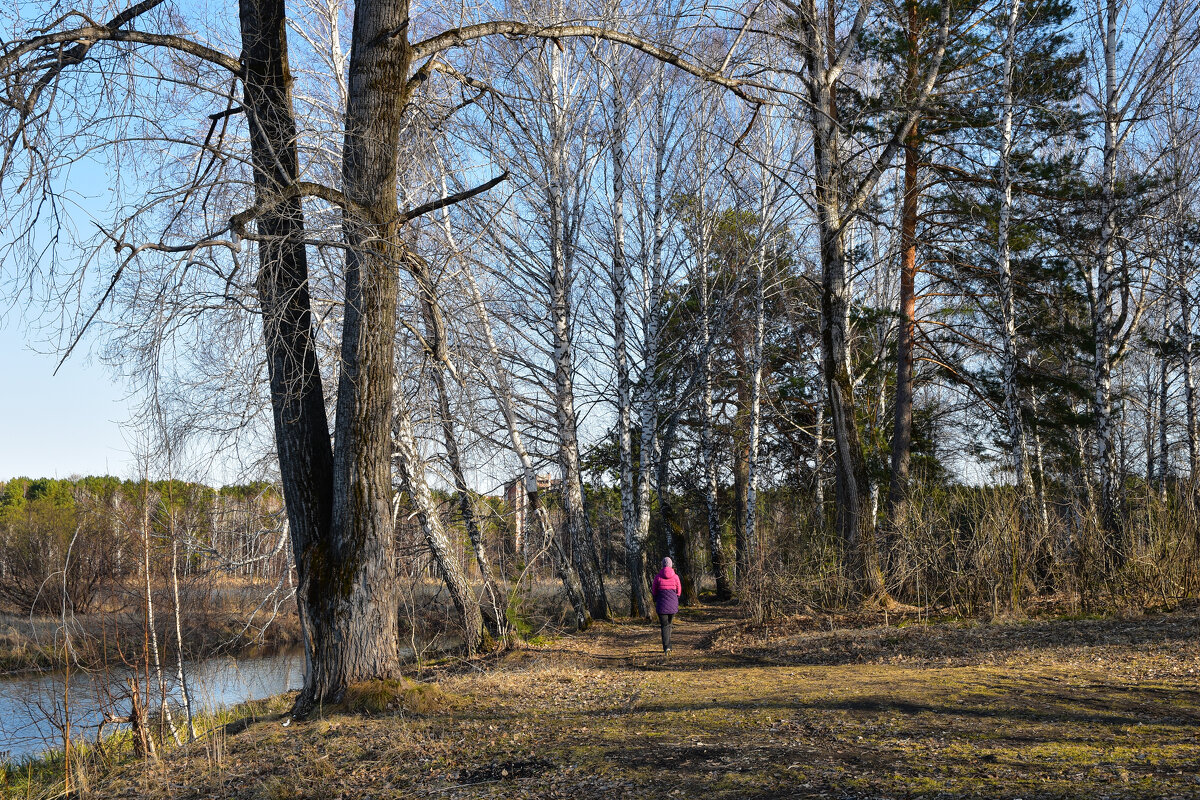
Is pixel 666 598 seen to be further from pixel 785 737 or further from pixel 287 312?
pixel 287 312

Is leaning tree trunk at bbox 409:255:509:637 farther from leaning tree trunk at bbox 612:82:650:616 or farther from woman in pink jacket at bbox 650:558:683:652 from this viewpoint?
leaning tree trunk at bbox 612:82:650:616

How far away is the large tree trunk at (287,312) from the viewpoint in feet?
19.7

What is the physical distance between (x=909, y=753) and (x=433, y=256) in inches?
264

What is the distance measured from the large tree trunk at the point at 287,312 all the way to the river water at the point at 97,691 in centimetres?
156

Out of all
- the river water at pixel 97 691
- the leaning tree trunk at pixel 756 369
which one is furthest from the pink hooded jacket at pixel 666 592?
the river water at pixel 97 691

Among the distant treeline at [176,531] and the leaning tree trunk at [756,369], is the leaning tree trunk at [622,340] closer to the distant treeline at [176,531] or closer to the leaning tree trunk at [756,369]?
the leaning tree trunk at [756,369]

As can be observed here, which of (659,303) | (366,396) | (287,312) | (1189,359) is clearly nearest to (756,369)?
(659,303)

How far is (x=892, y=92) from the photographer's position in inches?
515

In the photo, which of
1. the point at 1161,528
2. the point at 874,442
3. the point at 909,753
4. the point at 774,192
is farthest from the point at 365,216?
the point at 874,442

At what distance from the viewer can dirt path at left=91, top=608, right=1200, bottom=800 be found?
12.7 ft

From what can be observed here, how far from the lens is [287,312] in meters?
6.16

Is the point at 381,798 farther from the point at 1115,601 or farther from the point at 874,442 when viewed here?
the point at 874,442

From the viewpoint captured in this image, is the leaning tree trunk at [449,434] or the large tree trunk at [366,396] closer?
the large tree trunk at [366,396]

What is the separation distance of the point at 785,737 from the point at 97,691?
5.23 m
